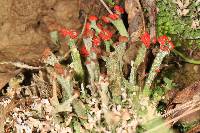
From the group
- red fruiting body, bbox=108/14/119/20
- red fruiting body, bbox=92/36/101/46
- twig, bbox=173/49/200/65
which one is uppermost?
red fruiting body, bbox=108/14/119/20

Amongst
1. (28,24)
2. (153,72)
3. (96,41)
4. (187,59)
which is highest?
(28,24)

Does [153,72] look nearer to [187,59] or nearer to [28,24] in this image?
[187,59]

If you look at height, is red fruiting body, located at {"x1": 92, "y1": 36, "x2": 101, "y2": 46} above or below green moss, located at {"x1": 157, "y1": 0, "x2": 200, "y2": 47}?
below

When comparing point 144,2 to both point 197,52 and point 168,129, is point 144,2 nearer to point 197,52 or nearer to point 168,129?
point 197,52

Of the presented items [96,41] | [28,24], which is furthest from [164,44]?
[28,24]

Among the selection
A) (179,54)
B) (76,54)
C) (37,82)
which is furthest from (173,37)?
(37,82)

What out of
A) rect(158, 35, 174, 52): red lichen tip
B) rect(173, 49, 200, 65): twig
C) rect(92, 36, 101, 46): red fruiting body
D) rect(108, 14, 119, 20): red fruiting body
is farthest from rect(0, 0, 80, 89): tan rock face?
rect(158, 35, 174, 52): red lichen tip

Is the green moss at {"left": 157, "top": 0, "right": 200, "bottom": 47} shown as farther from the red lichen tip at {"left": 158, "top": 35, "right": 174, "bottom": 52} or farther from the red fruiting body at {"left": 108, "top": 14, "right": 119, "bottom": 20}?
the red lichen tip at {"left": 158, "top": 35, "right": 174, "bottom": 52}

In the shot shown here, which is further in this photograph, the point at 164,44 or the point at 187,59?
the point at 187,59
